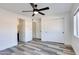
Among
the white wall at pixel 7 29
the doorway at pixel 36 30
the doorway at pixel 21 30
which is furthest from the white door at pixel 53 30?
the white wall at pixel 7 29

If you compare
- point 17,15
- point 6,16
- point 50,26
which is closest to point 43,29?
point 50,26

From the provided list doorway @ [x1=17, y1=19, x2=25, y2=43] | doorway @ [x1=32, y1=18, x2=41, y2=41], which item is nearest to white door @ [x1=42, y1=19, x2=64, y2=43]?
doorway @ [x1=17, y1=19, x2=25, y2=43]

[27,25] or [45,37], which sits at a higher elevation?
[27,25]

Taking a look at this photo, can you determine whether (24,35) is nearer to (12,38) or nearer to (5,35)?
(12,38)

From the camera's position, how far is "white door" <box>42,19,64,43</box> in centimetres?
739

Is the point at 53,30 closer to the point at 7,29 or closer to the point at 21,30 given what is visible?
the point at 21,30

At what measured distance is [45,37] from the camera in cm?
802

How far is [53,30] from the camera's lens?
25.6ft

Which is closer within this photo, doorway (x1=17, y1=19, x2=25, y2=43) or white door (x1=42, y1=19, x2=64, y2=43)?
white door (x1=42, y1=19, x2=64, y2=43)

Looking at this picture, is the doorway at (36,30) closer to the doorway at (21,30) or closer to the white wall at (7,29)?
the doorway at (21,30)

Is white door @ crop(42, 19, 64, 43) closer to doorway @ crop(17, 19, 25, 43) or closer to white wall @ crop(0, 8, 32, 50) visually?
doorway @ crop(17, 19, 25, 43)

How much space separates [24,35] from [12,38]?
1769 millimetres

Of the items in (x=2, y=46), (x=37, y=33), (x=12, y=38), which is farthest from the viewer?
(x=37, y=33)

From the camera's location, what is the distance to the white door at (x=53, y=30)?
7388 mm
